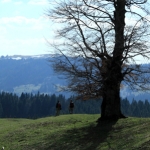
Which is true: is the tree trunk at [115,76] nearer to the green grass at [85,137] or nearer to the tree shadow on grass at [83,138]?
the green grass at [85,137]

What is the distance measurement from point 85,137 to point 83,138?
0.84ft

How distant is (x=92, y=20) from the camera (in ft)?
79.1

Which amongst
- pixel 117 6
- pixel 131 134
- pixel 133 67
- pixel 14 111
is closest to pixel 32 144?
pixel 131 134

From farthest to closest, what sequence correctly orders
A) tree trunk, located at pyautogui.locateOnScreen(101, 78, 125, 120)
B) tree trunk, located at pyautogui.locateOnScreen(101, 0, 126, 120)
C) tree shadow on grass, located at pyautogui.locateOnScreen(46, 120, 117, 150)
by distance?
tree trunk, located at pyautogui.locateOnScreen(101, 78, 125, 120) → tree trunk, located at pyautogui.locateOnScreen(101, 0, 126, 120) → tree shadow on grass, located at pyautogui.locateOnScreen(46, 120, 117, 150)

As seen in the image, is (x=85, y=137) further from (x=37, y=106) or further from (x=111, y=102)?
(x=37, y=106)

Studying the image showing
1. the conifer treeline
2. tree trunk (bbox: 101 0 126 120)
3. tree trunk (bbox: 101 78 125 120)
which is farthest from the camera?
the conifer treeline

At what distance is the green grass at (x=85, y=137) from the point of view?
1652cm

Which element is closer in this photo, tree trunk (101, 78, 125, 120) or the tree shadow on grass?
the tree shadow on grass

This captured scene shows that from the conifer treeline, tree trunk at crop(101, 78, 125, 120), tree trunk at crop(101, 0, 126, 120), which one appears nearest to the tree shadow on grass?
tree trunk at crop(101, 78, 125, 120)

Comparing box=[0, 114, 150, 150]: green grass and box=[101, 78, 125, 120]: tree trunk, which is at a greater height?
box=[101, 78, 125, 120]: tree trunk

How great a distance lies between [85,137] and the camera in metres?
19.7

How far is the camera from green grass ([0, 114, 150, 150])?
16516 mm

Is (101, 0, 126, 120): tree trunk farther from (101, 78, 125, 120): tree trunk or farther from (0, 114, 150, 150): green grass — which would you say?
(0, 114, 150, 150): green grass

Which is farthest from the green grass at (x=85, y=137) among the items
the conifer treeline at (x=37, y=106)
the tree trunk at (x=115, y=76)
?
the conifer treeline at (x=37, y=106)
